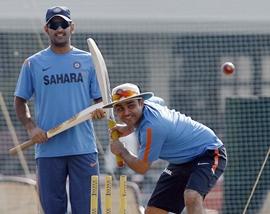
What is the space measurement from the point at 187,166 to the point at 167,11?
396 cm

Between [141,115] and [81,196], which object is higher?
[141,115]

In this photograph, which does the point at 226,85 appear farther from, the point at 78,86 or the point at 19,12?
the point at 78,86

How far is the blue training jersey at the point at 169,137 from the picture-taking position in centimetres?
726

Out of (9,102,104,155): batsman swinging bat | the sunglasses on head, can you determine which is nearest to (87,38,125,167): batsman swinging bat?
(9,102,104,155): batsman swinging bat

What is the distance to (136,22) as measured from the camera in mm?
11547

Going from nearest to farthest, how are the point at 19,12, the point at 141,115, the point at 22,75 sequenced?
the point at 141,115 → the point at 22,75 → the point at 19,12

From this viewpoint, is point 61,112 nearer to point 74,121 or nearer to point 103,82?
point 74,121

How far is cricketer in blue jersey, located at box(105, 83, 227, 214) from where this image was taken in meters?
7.27

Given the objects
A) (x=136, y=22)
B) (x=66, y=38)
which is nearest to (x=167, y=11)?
(x=136, y=22)

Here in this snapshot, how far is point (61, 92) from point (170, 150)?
829mm

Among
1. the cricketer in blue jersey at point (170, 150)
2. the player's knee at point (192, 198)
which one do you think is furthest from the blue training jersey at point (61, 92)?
the player's knee at point (192, 198)

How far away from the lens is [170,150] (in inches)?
299

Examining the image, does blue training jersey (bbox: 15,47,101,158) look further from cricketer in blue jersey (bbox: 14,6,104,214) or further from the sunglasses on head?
the sunglasses on head

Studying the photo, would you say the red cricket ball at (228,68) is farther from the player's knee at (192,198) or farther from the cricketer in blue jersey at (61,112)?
the player's knee at (192,198)
